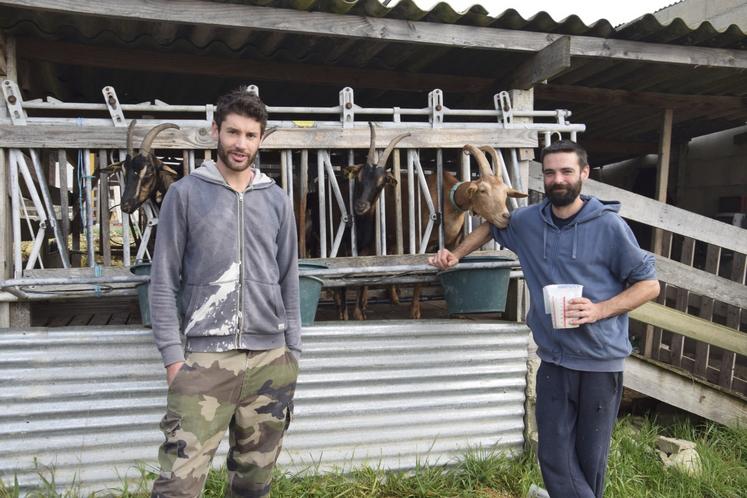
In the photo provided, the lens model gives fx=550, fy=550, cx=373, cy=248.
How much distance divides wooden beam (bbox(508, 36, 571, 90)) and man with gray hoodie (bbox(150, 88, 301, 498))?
98.9 inches

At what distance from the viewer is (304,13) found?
3.69 metres

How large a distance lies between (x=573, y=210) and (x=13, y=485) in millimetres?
3589

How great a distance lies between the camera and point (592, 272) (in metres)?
2.69

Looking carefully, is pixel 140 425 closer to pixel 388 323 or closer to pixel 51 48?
pixel 388 323

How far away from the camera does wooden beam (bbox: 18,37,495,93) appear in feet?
14.3

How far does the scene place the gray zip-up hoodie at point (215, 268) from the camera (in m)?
2.32

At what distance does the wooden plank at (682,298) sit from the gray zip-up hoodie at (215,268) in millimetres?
3794

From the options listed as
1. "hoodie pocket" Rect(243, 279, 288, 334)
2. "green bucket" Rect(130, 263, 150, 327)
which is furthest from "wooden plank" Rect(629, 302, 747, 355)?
"green bucket" Rect(130, 263, 150, 327)

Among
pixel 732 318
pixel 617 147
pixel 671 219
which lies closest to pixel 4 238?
pixel 671 219

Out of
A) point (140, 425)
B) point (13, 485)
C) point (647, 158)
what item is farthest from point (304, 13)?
point (647, 158)

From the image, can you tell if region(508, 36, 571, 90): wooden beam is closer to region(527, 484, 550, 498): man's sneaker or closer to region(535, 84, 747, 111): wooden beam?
region(535, 84, 747, 111): wooden beam

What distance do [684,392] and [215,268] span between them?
13.8ft

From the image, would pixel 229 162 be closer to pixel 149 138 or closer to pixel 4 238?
pixel 149 138

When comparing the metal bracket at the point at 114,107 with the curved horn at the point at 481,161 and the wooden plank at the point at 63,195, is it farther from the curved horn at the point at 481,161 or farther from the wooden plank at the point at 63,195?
the curved horn at the point at 481,161
